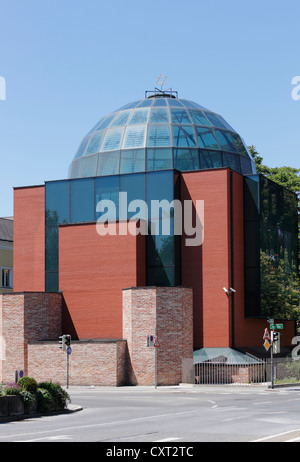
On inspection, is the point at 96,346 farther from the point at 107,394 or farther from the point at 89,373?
the point at 107,394

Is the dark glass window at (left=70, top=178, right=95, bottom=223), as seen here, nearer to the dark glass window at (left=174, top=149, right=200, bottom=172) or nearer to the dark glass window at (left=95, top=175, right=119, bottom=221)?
the dark glass window at (left=95, top=175, right=119, bottom=221)

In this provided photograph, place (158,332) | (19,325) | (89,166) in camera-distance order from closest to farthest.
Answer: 1. (158,332)
2. (19,325)
3. (89,166)

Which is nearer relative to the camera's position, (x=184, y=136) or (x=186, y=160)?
(x=186, y=160)

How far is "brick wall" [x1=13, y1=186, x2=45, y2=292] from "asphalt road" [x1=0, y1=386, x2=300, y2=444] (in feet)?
50.4

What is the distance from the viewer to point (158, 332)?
43.9 m

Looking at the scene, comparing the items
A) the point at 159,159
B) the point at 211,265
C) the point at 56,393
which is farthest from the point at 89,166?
the point at 56,393

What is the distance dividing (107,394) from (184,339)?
8051mm

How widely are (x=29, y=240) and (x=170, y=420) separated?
3195 cm

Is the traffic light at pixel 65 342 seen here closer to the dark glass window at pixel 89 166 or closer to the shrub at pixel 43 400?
the dark glass window at pixel 89 166

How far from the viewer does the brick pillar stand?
43.9m

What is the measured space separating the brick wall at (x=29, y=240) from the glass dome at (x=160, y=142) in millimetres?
4283

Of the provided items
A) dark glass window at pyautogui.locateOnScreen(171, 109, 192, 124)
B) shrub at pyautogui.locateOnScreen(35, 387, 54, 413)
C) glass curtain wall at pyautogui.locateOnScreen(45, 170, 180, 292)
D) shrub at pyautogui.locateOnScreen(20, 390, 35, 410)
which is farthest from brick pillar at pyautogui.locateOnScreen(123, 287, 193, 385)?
shrub at pyautogui.locateOnScreen(20, 390, 35, 410)

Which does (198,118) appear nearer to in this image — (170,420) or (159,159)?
(159,159)
